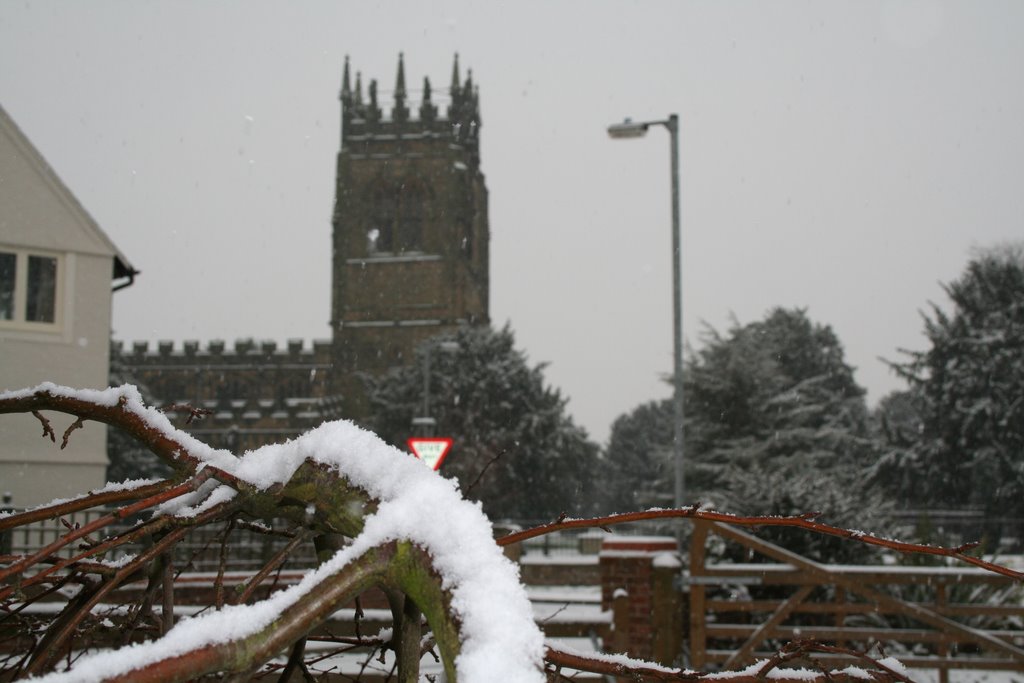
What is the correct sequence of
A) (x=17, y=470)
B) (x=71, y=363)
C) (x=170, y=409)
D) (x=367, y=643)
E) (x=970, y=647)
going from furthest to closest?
(x=71, y=363) < (x=17, y=470) < (x=970, y=647) < (x=170, y=409) < (x=367, y=643)

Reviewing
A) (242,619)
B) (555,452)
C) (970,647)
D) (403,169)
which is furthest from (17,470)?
(403,169)

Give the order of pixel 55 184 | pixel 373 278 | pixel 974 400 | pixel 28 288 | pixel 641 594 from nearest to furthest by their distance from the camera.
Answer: pixel 641 594 → pixel 28 288 → pixel 55 184 → pixel 974 400 → pixel 373 278

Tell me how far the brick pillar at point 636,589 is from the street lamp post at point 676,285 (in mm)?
3164

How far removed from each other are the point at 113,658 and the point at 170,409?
2.94ft

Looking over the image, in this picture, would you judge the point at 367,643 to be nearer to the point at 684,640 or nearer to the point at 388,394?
the point at 684,640

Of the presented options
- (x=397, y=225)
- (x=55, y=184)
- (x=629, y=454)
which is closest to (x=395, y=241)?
(x=397, y=225)

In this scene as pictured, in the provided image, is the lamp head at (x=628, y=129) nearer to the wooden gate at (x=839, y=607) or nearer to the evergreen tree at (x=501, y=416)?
the wooden gate at (x=839, y=607)

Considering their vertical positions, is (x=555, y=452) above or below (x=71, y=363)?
below

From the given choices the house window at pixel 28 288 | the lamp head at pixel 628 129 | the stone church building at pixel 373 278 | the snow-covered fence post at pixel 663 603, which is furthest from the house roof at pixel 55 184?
the stone church building at pixel 373 278

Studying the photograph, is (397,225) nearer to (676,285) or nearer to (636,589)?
(676,285)

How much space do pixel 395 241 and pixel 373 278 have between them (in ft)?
8.12

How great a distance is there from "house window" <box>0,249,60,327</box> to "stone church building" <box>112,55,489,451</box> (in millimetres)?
36517

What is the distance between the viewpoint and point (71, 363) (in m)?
13.1

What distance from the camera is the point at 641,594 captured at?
742cm
